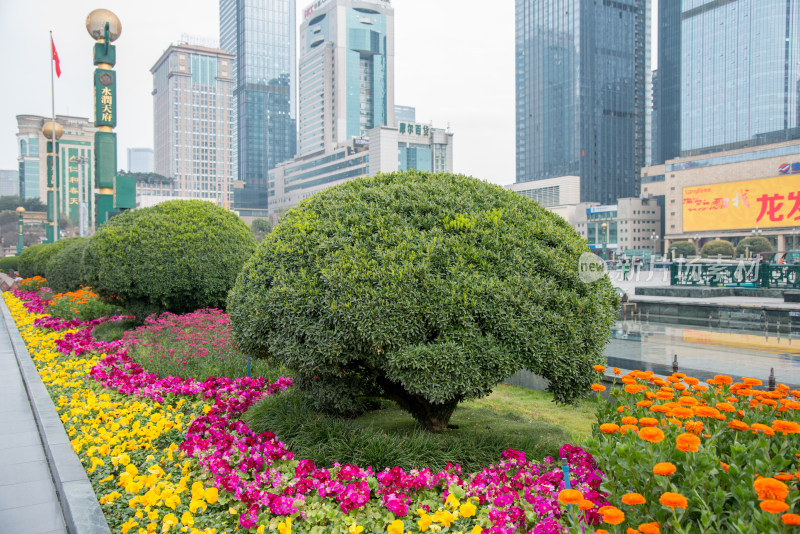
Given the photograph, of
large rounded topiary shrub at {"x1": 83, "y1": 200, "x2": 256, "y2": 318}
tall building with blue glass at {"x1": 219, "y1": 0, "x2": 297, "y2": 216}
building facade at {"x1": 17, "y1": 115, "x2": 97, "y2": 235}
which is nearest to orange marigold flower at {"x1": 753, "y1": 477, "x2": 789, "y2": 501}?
large rounded topiary shrub at {"x1": 83, "y1": 200, "x2": 256, "y2": 318}

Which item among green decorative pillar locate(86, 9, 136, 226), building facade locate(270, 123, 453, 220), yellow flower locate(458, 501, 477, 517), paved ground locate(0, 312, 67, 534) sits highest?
building facade locate(270, 123, 453, 220)

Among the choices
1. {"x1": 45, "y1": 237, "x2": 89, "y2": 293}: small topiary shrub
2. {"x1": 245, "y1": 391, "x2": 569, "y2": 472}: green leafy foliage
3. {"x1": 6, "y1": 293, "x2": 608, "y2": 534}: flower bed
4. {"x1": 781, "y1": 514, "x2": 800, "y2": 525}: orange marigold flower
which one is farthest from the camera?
{"x1": 45, "y1": 237, "x2": 89, "y2": 293}: small topiary shrub

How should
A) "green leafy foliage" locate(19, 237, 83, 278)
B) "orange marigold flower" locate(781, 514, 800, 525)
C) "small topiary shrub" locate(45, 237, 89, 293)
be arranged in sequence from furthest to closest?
"green leafy foliage" locate(19, 237, 83, 278) < "small topiary shrub" locate(45, 237, 89, 293) < "orange marigold flower" locate(781, 514, 800, 525)

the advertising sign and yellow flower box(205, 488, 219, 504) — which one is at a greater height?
the advertising sign

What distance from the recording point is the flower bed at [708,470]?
6.48 feet

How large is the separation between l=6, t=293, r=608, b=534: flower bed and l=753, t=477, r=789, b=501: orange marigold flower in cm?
61

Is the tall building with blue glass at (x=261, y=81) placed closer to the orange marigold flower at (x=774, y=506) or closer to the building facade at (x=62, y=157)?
the building facade at (x=62, y=157)

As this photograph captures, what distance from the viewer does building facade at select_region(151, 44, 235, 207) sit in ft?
391

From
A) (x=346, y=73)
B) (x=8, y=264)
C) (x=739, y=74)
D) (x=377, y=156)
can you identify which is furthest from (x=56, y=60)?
(x=739, y=74)

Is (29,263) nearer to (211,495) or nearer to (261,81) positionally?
(211,495)

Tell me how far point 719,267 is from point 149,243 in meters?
16.7

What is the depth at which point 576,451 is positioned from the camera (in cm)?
326

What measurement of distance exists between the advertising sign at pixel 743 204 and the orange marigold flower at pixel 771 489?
67.8 metres

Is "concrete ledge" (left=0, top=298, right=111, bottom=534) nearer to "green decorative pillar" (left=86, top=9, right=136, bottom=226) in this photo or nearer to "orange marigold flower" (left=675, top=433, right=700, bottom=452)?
"orange marigold flower" (left=675, top=433, right=700, bottom=452)
